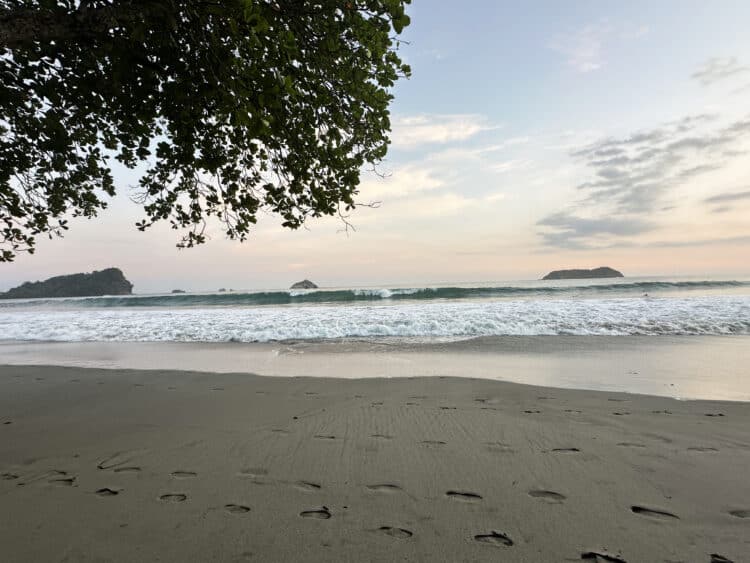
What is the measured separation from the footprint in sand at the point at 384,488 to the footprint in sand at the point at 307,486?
389 millimetres

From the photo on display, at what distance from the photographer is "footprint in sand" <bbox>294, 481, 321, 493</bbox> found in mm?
2770

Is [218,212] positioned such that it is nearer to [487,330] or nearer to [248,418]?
[248,418]

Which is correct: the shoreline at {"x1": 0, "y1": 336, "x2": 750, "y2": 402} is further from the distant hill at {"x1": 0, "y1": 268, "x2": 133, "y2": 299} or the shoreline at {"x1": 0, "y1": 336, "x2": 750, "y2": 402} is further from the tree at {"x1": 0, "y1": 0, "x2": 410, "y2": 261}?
the distant hill at {"x1": 0, "y1": 268, "x2": 133, "y2": 299}

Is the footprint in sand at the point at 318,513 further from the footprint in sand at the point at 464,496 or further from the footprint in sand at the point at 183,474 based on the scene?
the footprint in sand at the point at 183,474

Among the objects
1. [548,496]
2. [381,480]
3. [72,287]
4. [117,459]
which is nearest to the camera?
[548,496]

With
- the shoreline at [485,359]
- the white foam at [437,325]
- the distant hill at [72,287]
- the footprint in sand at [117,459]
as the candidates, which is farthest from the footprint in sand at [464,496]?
the distant hill at [72,287]

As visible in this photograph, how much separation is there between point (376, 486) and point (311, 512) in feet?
1.77

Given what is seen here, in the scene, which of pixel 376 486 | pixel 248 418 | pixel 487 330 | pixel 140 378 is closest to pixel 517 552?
pixel 376 486

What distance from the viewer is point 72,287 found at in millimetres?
65750

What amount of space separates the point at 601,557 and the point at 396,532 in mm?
1116

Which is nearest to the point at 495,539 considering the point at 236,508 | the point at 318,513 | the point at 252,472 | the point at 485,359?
the point at 318,513

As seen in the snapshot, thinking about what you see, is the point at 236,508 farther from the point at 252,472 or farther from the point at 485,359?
the point at 485,359

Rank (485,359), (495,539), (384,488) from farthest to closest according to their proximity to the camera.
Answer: (485,359), (384,488), (495,539)

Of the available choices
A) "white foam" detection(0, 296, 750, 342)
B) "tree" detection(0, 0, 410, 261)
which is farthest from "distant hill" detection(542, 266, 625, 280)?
"tree" detection(0, 0, 410, 261)
